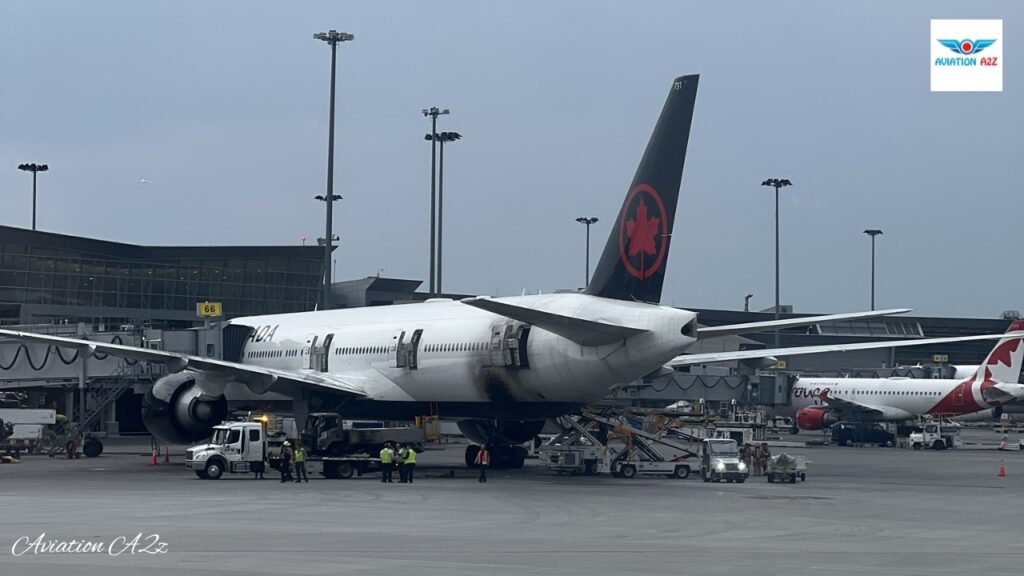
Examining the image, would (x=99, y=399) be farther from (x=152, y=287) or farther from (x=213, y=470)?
(x=152, y=287)

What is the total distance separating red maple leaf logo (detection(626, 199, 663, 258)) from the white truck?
1441 inches

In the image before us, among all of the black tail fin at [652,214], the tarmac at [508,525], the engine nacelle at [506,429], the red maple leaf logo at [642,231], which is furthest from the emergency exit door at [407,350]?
the red maple leaf logo at [642,231]

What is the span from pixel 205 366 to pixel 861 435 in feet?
136

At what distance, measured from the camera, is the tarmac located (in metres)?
17.5

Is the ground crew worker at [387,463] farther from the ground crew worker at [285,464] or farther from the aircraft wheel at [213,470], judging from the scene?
the aircraft wheel at [213,470]

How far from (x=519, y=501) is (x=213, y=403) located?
16.0 metres

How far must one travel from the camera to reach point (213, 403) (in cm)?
4209

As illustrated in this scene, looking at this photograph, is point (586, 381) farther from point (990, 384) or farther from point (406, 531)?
point (990, 384)

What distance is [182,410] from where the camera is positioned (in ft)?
138

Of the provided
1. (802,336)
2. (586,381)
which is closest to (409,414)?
(586,381)

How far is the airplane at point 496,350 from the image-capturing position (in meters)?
33.8

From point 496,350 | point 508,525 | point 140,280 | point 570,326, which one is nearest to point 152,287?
point 140,280

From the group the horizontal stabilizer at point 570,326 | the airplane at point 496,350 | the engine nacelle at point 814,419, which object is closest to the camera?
the horizontal stabilizer at point 570,326

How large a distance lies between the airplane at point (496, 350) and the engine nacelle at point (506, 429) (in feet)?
0.14
